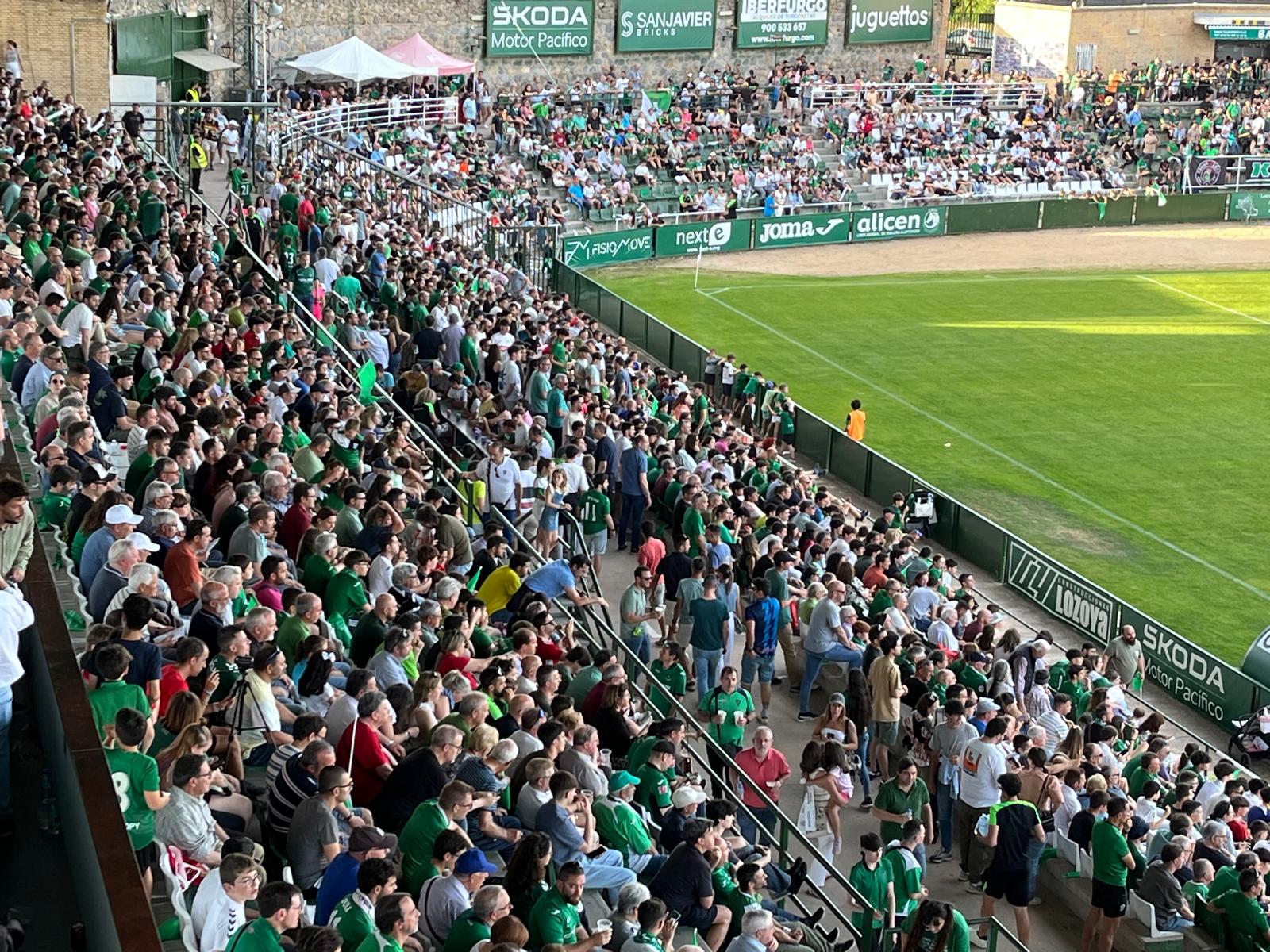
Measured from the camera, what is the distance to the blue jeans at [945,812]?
1525 cm

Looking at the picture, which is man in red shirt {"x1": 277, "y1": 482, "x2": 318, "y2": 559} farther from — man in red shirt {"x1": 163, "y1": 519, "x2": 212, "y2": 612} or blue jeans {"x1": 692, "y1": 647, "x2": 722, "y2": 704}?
blue jeans {"x1": 692, "y1": 647, "x2": 722, "y2": 704}

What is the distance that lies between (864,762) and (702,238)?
3368 cm

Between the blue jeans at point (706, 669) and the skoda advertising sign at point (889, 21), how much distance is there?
48.2 metres

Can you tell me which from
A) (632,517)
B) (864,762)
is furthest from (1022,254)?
(864,762)

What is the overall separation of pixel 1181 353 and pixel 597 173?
18175mm

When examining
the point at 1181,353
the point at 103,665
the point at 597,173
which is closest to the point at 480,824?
the point at 103,665

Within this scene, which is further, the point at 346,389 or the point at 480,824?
the point at 346,389

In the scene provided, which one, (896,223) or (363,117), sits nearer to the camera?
(363,117)

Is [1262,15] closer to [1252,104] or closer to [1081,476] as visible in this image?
[1252,104]

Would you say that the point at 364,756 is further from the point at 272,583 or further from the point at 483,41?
the point at 483,41

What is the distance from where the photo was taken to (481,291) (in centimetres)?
2842

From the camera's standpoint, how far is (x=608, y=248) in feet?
154

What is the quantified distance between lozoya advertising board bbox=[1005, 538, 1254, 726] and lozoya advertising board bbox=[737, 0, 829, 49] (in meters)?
39.0

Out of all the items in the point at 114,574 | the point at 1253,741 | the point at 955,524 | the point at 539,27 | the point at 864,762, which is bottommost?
the point at 1253,741
